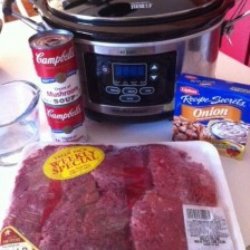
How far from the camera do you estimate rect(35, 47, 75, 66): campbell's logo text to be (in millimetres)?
560

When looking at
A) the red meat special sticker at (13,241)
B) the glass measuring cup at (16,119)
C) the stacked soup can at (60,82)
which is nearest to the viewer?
the red meat special sticker at (13,241)

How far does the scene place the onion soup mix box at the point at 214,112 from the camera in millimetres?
594

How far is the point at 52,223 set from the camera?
496mm

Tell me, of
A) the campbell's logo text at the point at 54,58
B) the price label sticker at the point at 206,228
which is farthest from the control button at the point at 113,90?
the price label sticker at the point at 206,228

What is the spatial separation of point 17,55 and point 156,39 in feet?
1.77

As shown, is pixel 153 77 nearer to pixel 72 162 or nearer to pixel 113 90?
pixel 113 90

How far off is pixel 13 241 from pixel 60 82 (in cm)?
26

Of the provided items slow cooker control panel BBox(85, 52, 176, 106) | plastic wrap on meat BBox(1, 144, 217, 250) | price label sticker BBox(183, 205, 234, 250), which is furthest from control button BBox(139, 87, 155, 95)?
price label sticker BBox(183, 205, 234, 250)

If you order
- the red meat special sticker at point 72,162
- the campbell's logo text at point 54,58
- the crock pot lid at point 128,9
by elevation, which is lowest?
the red meat special sticker at point 72,162

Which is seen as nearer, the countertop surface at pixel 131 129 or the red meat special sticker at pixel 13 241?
the red meat special sticker at pixel 13 241

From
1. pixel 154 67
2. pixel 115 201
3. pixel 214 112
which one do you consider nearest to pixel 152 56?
pixel 154 67

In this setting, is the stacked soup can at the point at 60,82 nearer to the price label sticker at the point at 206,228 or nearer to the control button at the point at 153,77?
the control button at the point at 153,77

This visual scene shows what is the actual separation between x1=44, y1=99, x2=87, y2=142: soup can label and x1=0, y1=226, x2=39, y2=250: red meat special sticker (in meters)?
0.20

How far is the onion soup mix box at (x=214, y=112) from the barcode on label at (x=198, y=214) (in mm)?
171
